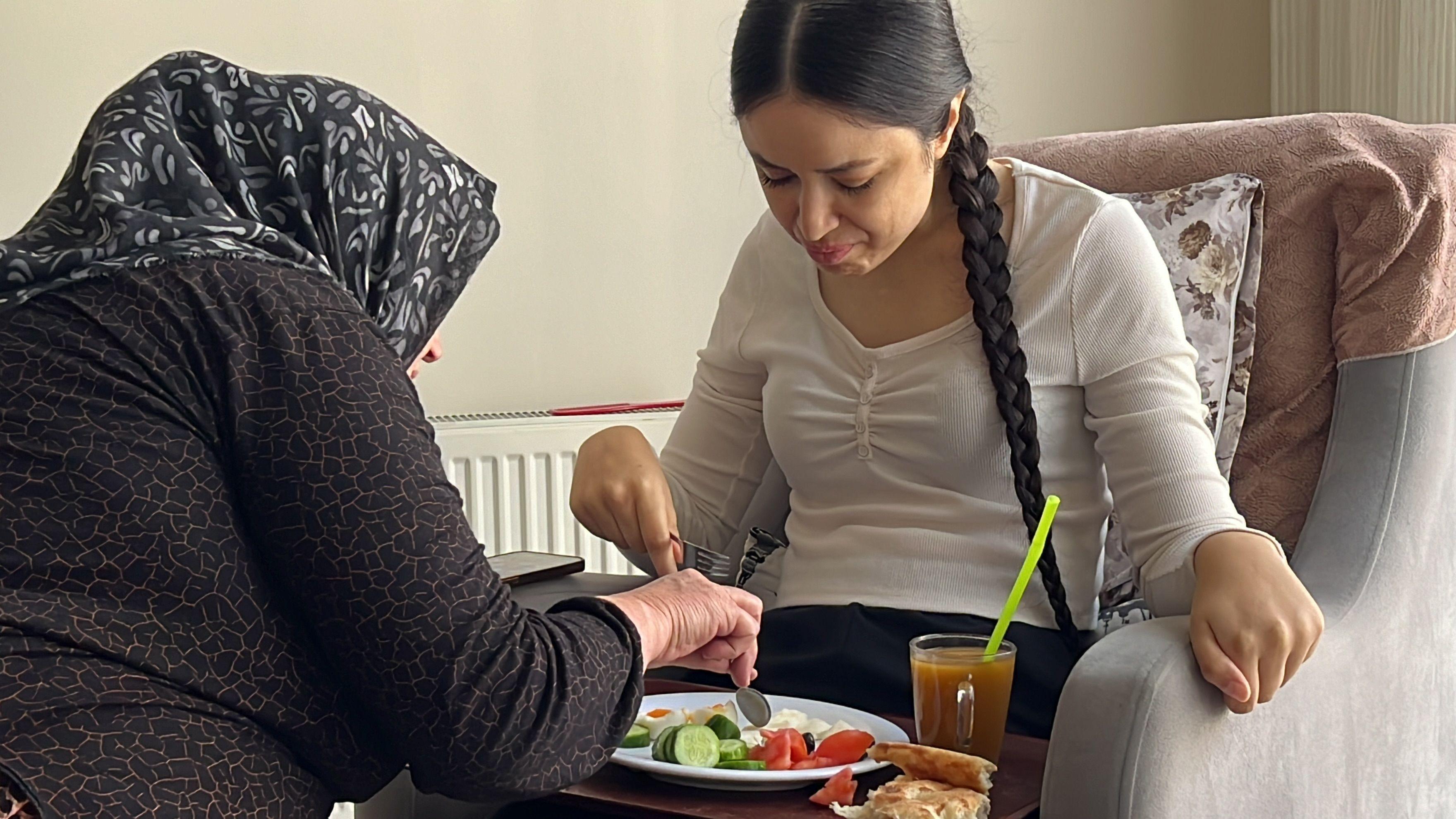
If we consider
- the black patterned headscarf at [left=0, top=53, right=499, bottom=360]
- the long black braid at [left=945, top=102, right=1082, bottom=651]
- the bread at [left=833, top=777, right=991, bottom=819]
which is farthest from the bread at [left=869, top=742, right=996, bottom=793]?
the black patterned headscarf at [left=0, top=53, right=499, bottom=360]

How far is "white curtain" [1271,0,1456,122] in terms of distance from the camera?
2850 mm

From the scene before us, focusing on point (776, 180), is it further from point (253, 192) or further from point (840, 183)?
point (253, 192)

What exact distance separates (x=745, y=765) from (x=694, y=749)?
36 mm

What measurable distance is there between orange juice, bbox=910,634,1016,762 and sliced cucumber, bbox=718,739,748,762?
0.47 feet

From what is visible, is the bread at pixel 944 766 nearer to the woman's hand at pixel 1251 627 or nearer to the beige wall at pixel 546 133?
the woman's hand at pixel 1251 627

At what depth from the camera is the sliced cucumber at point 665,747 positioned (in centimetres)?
101

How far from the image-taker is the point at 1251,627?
106 cm

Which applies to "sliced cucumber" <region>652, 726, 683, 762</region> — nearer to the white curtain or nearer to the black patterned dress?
the black patterned dress

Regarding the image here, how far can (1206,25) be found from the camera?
3.34 metres

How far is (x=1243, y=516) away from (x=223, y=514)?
3.39 feet

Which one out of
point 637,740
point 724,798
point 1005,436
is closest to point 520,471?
point 1005,436

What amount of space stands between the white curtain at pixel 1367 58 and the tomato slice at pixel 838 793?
2.36m

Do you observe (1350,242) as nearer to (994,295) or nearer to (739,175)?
(994,295)

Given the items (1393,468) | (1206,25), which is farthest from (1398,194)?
(1206,25)
